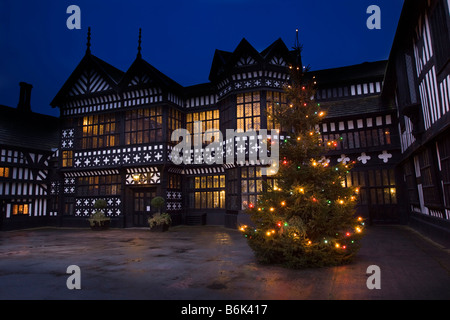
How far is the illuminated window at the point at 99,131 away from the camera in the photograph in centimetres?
1952

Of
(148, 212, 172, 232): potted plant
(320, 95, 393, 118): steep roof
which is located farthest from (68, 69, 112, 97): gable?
(320, 95, 393, 118): steep roof

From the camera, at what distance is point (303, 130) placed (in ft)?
25.8

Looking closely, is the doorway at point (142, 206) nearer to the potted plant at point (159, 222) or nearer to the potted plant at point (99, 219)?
the potted plant at point (99, 219)

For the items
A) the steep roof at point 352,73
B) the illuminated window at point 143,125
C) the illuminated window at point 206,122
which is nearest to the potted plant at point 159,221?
the illuminated window at point 143,125

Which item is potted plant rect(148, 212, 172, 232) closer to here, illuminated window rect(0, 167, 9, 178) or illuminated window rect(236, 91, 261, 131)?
illuminated window rect(236, 91, 261, 131)

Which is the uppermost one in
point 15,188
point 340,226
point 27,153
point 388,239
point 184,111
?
point 184,111

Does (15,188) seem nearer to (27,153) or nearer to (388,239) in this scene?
(27,153)

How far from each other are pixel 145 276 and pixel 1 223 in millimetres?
17271

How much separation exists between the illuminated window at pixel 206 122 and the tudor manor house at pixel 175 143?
0.22ft

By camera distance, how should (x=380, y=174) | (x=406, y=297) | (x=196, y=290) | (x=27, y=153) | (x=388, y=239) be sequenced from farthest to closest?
(x=27, y=153) < (x=380, y=174) < (x=388, y=239) < (x=196, y=290) < (x=406, y=297)

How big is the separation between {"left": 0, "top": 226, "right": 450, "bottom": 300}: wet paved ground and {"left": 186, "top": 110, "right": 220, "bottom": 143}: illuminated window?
980cm

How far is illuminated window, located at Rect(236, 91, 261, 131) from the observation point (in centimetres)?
1609

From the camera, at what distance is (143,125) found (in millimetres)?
18797
